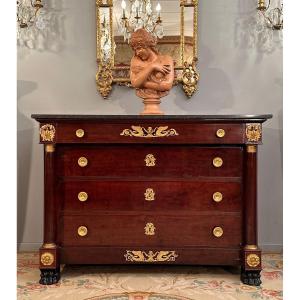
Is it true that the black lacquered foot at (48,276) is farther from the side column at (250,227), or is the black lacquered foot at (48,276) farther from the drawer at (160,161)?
the side column at (250,227)

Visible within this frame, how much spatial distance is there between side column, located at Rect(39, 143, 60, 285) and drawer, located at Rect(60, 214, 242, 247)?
7.7 inches

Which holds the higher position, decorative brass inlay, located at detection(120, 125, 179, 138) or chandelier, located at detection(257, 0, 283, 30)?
chandelier, located at detection(257, 0, 283, 30)

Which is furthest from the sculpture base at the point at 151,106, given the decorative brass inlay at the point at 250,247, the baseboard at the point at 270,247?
the baseboard at the point at 270,247

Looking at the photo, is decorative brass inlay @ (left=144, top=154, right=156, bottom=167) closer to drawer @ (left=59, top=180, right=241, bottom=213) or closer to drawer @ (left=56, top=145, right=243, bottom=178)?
drawer @ (left=56, top=145, right=243, bottom=178)

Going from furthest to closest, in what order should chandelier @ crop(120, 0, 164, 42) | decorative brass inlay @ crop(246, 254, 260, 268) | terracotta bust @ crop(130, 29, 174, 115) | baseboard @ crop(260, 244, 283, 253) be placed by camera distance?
baseboard @ crop(260, 244, 283, 253) → chandelier @ crop(120, 0, 164, 42) → terracotta bust @ crop(130, 29, 174, 115) → decorative brass inlay @ crop(246, 254, 260, 268)

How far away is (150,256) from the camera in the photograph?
2971 millimetres

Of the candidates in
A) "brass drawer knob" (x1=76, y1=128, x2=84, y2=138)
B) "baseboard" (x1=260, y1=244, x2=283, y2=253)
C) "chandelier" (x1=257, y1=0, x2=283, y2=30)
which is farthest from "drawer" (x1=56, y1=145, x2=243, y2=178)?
"chandelier" (x1=257, y1=0, x2=283, y2=30)

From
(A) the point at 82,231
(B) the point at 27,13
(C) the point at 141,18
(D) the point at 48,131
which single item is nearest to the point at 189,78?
(C) the point at 141,18

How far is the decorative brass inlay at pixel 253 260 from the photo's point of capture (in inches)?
115

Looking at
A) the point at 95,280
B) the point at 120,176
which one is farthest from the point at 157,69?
the point at 95,280

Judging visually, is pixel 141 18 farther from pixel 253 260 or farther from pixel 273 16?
pixel 253 260

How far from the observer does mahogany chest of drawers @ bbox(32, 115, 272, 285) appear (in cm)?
296

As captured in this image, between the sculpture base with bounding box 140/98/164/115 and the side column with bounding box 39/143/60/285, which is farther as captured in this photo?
the sculpture base with bounding box 140/98/164/115

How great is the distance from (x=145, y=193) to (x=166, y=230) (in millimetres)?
276
